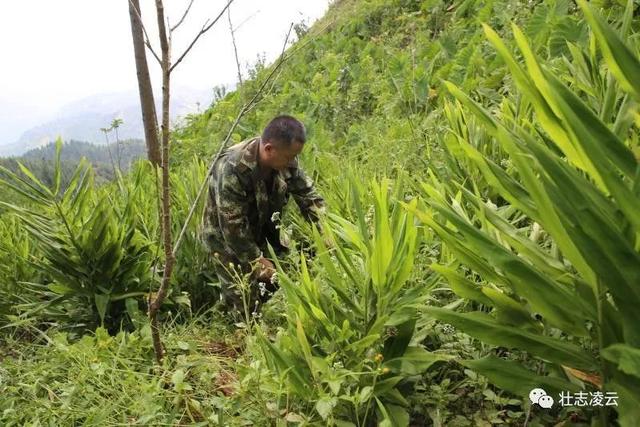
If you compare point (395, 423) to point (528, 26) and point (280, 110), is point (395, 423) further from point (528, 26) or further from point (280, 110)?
point (280, 110)

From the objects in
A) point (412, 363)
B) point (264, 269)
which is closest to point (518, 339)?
point (412, 363)

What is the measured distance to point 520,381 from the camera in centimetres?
117

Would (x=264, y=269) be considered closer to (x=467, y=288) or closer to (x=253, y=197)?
(x=253, y=197)

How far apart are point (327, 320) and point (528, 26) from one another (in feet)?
12.0

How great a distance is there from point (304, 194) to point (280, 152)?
0.60 meters

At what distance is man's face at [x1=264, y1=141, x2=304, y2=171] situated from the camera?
108 inches

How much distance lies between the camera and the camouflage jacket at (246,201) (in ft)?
9.73

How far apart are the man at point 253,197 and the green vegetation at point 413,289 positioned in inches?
7.8

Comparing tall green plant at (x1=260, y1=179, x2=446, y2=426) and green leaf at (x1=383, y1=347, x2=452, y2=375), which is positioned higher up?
tall green plant at (x1=260, y1=179, x2=446, y2=426)

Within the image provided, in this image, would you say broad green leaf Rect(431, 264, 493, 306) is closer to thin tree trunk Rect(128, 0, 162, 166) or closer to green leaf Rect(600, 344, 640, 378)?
green leaf Rect(600, 344, 640, 378)

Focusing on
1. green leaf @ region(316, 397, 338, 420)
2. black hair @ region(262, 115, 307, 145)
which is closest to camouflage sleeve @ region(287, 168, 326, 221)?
black hair @ region(262, 115, 307, 145)

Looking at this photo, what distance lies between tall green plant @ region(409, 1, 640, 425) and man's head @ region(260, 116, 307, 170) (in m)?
1.66

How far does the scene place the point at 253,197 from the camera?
3.11 m

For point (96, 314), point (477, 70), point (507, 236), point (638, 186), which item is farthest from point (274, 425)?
point (477, 70)
